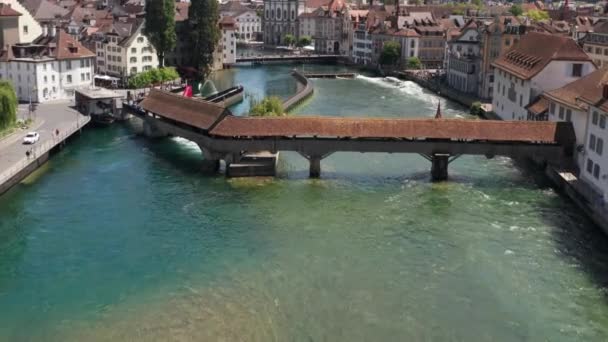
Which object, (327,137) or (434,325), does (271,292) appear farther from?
(327,137)

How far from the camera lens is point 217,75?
314ft

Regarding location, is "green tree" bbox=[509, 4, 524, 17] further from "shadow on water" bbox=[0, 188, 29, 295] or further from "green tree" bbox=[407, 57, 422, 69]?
"shadow on water" bbox=[0, 188, 29, 295]

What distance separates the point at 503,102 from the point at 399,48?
4367 centimetres

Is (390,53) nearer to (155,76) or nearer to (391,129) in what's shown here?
(155,76)

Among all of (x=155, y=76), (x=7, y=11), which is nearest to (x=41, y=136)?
(x=7, y=11)

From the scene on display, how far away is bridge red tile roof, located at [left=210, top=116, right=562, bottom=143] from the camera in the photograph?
131ft

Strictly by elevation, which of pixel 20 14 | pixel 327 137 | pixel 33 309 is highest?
pixel 20 14

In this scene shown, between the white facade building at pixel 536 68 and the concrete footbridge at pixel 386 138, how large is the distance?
8688 millimetres

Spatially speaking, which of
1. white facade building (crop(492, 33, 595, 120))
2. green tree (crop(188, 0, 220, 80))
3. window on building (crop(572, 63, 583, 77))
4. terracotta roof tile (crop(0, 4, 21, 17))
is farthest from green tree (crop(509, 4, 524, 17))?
terracotta roof tile (crop(0, 4, 21, 17))

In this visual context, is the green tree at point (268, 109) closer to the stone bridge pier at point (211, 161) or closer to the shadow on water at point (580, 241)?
the stone bridge pier at point (211, 161)

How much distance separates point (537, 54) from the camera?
50.7 m

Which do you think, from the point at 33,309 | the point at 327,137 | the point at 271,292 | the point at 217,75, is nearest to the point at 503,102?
the point at 327,137

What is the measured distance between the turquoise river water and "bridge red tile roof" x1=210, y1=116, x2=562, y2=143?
2.39m

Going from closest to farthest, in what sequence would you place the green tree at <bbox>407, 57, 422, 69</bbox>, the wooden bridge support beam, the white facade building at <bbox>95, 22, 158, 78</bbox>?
the wooden bridge support beam
the white facade building at <bbox>95, 22, 158, 78</bbox>
the green tree at <bbox>407, 57, 422, 69</bbox>
